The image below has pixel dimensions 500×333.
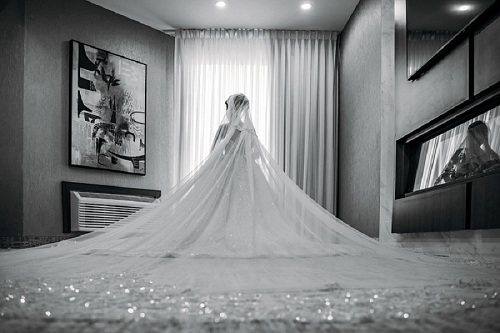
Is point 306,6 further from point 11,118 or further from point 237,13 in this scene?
point 11,118

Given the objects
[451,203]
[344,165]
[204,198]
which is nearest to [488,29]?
[451,203]

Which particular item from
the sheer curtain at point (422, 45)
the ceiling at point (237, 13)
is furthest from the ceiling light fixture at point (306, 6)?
the sheer curtain at point (422, 45)

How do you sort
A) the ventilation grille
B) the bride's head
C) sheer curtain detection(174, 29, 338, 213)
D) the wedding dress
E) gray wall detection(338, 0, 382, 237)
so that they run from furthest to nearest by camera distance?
sheer curtain detection(174, 29, 338, 213), the ventilation grille, gray wall detection(338, 0, 382, 237), the bride's head, the wedding dress

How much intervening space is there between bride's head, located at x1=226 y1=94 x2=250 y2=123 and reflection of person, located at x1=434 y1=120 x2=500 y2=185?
1.12 meters

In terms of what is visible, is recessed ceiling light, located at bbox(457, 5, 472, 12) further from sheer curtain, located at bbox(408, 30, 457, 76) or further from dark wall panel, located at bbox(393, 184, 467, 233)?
dark wall panel, located at bbox(393, 184, 467, 233)

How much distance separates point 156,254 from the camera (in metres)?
1.45

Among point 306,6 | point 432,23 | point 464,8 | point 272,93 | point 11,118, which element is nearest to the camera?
point 464,8

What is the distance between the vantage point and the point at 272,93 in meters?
5.25

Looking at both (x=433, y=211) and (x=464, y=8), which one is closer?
(x=464, y=8)

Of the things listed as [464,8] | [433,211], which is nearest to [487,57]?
[464,8]

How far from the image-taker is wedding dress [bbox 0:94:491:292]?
1.46m

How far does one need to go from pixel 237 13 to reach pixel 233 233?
347 cm

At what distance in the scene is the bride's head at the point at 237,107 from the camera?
8.69 feet

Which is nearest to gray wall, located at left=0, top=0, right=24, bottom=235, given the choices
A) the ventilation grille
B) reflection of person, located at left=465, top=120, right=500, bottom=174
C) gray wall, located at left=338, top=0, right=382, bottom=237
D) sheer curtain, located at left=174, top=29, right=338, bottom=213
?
the ventilation grille
